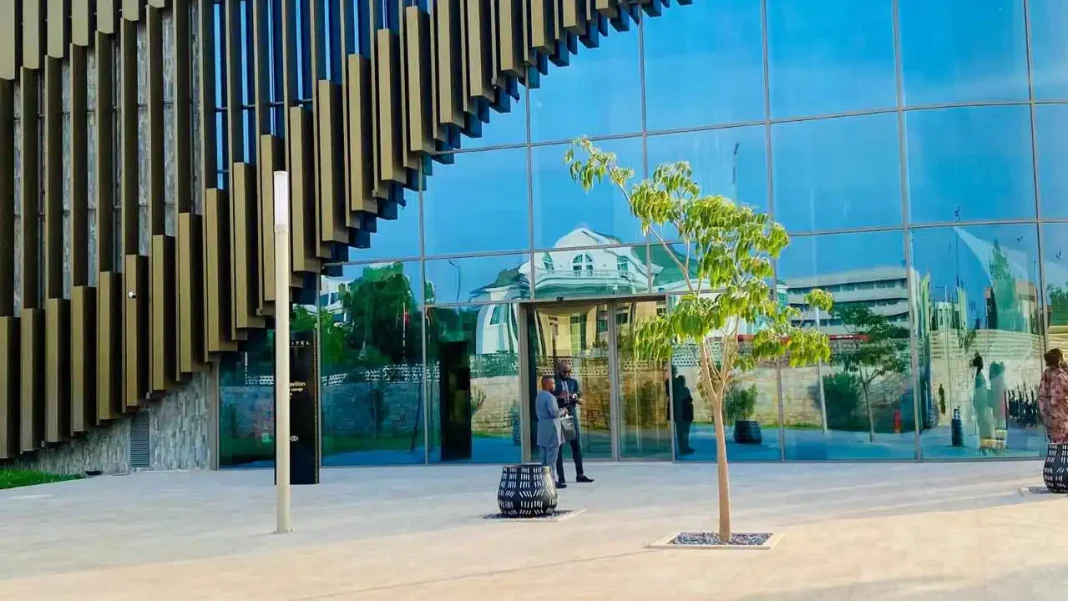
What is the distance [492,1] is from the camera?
71.3 ft

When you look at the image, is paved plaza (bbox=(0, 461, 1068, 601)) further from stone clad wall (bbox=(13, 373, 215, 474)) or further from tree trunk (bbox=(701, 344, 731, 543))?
stone clad wall (bbox=(13, 373, 215, 474))

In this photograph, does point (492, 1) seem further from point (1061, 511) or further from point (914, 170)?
point (1061, 511)

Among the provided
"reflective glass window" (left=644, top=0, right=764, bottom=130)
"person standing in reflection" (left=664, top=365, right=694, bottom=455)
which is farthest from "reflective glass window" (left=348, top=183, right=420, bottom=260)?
"person standing in reflection" (left=664, top=365, right=694, bottom=455)

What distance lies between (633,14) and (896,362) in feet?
25.7

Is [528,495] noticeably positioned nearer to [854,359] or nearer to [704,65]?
[854,359]

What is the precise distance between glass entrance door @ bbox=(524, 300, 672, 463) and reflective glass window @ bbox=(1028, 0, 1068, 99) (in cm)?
764

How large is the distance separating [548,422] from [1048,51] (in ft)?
36.5

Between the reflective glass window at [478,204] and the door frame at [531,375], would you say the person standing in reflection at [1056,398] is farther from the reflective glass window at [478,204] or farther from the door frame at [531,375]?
the reflective glass window at [478,204]

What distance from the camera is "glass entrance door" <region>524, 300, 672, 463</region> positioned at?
71.3ft

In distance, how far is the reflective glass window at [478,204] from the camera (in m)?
22.2

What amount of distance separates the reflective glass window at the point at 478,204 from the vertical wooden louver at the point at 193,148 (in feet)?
1.64

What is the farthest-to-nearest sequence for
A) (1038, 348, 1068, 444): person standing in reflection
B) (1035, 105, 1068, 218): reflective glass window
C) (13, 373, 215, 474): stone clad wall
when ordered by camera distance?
(13, 373, 215, 474): stone clad wall < (1035, 105, 1068, 218): reflective glass window < (1038, 348, 1068, 444): person standing in reflection

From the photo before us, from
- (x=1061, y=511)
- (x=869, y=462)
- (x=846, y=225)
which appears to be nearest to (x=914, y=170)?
(x=846, y=225)

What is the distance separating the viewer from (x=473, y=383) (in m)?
22.4
